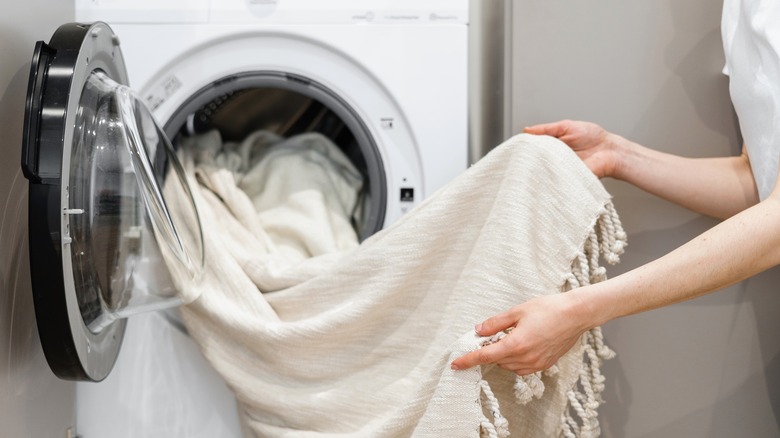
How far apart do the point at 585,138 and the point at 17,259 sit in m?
0.82

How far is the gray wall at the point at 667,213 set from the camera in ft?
4.06

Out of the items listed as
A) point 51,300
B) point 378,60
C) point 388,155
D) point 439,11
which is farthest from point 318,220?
point 51,300

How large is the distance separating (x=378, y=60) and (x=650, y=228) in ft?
1.65

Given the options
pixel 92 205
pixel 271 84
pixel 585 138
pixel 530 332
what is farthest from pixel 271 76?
pixel 530 332

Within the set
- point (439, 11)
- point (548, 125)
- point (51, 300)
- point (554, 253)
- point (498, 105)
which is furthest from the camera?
point (498, 105)

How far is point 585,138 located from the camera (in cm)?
121

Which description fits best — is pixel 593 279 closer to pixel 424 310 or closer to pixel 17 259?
pixel 424 310

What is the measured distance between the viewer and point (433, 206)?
113 centimetres

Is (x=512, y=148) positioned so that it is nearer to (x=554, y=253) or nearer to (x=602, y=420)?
(x=554, y=253)

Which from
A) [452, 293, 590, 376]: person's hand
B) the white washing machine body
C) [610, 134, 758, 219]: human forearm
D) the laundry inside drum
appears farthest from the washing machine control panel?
[452, 293, 590, 376]: person's hand

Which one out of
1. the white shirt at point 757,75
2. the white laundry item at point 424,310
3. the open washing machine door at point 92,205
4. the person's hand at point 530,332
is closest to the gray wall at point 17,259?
the open washing machine door at point 92,205

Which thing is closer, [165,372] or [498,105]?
[165,372]

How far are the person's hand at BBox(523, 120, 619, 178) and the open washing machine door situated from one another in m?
0.55

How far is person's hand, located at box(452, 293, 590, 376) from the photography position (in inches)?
37.4
